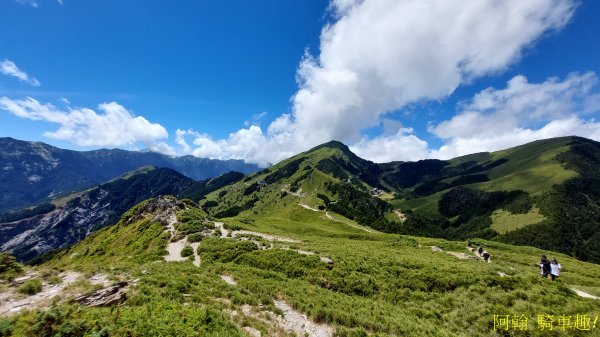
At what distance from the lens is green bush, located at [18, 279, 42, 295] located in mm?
19781

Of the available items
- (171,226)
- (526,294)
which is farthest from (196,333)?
(171,226)

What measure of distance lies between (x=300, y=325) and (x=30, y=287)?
1973cm

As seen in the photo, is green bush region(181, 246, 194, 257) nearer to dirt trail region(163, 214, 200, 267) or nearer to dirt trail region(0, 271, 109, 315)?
dirt trail region(163, 214, 200, 267)

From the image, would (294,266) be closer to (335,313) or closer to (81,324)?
(335,313)

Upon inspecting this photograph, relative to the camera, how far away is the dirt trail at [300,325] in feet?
59.0

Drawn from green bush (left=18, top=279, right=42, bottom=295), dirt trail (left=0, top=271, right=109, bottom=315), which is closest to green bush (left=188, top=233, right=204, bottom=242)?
dirt trail (left=0, top=271, right=109, bottom=315)

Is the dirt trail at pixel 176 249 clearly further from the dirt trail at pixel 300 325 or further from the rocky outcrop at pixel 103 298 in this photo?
the dirt trail at pixel 300 325

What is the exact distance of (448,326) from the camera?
20.0 meters

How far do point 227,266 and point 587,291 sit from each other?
37.8 metres

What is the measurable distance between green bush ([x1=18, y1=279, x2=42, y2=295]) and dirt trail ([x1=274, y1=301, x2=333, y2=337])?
58.3 ft

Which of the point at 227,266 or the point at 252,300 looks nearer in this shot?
the point at 252,300

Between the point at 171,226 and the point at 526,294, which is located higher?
the point at 526,294

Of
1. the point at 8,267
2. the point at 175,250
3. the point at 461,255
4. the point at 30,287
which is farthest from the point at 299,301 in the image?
the point at 461,255

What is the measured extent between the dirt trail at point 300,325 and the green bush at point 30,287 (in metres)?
17.8
